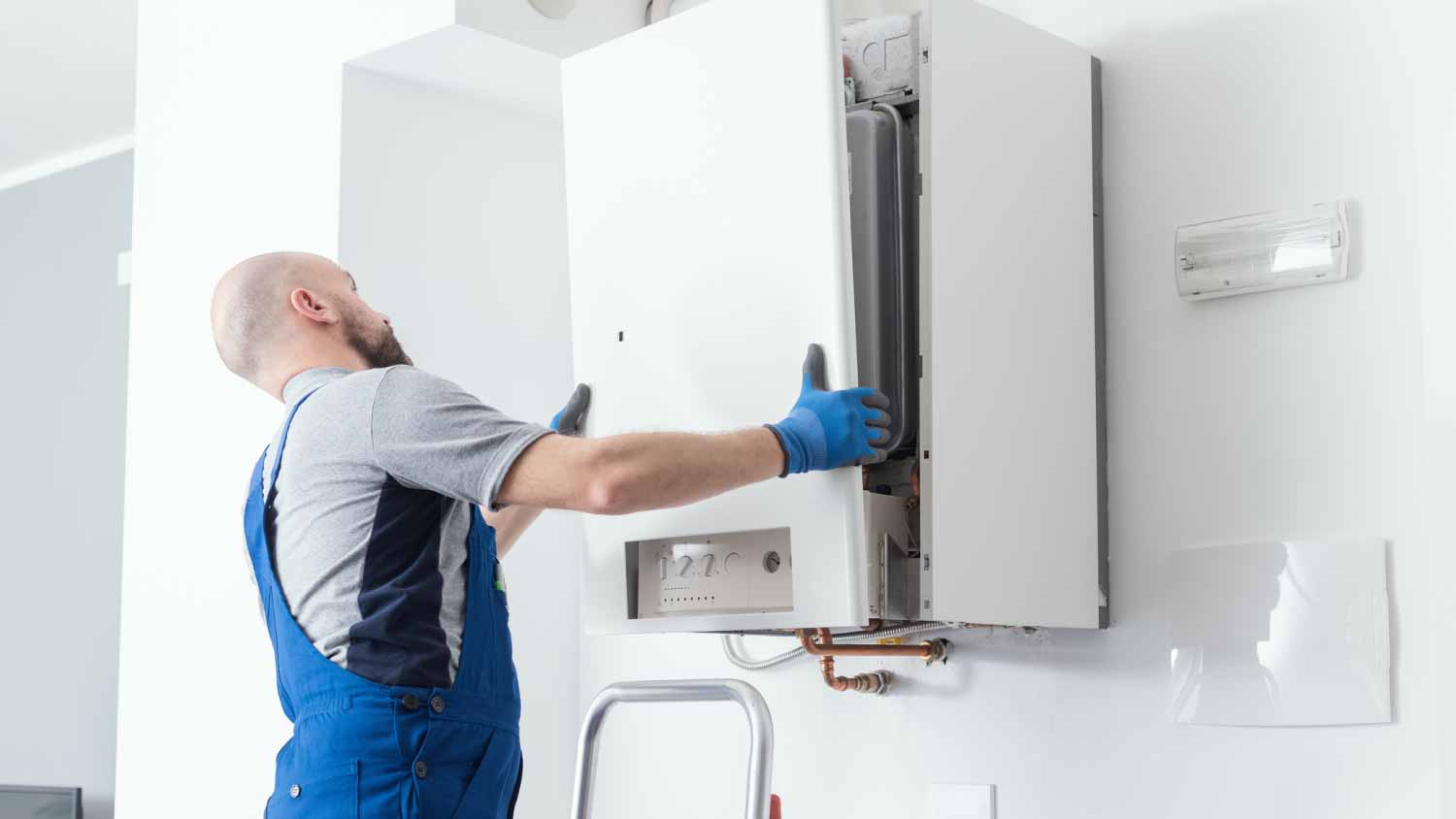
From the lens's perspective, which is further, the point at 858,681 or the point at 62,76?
the point at 62,76

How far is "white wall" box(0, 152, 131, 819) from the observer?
448cm

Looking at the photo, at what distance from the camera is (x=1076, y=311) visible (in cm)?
219

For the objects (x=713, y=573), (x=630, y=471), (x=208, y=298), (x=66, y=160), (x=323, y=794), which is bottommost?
(x=323, y=794)

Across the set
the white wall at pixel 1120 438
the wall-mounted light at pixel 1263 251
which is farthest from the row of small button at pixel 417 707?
the wall-mounted light at pixel 1263 251

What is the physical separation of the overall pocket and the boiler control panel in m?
0.52

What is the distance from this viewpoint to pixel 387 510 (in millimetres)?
1842

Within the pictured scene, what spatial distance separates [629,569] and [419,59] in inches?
43.5

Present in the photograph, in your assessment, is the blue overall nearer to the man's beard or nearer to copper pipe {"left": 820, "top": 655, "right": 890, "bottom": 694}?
the man's beard

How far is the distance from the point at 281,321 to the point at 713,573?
68 centimetres

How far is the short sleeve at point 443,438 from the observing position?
5.72ft

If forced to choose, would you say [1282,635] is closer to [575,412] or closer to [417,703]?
[575,412]

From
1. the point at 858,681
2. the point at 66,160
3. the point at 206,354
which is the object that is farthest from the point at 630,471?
the point at 66,160

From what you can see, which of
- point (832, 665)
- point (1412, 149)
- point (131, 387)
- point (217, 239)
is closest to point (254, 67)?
point (217, 239)

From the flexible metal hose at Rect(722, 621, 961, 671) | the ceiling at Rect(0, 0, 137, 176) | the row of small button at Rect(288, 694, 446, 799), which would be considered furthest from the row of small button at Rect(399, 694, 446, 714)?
the ceiling at Rect(0, 0, 137, 176)
